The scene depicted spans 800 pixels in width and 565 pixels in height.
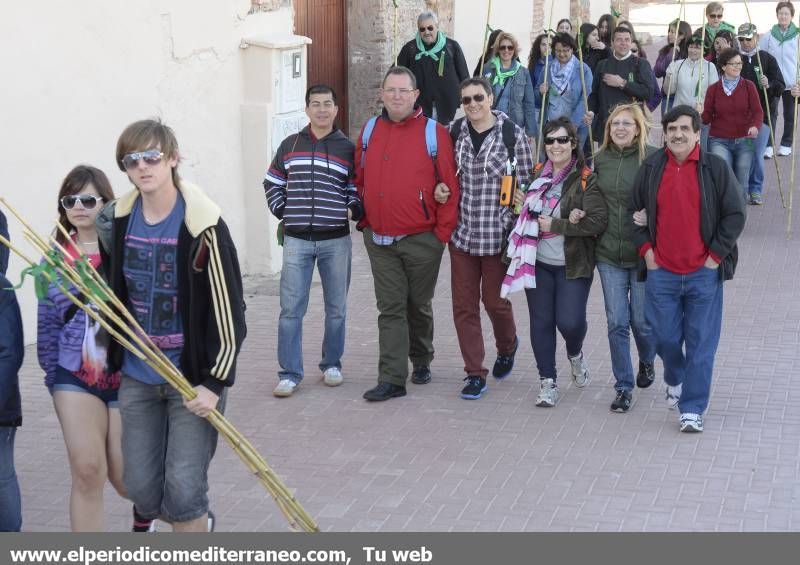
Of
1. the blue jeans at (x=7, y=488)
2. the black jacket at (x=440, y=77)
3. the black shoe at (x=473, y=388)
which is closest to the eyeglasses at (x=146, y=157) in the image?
the blue jeans at (x=7, y=488)

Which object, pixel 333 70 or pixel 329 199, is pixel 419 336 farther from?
pixel 333 70

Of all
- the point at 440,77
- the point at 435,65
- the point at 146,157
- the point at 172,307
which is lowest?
the point at 172,307

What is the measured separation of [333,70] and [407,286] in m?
7.00

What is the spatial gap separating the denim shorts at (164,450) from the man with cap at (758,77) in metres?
9.70

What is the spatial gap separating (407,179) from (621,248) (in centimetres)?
124

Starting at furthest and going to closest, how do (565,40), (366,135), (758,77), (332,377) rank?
(758,77), (565,40), (332,377), (366,135)

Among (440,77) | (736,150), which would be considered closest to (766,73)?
(736,150)

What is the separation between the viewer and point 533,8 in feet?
67.5

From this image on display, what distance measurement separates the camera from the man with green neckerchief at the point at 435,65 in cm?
1323

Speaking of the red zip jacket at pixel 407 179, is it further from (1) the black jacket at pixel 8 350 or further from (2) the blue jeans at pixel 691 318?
(1) the black jacket at pixel 8 350

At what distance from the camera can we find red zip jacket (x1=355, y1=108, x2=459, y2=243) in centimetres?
759

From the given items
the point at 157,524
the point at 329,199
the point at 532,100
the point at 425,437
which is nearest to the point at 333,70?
the point at 532,100

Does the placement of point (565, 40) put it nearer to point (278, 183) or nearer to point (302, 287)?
point (278, 183)

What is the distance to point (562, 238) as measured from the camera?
7461 millimetres
